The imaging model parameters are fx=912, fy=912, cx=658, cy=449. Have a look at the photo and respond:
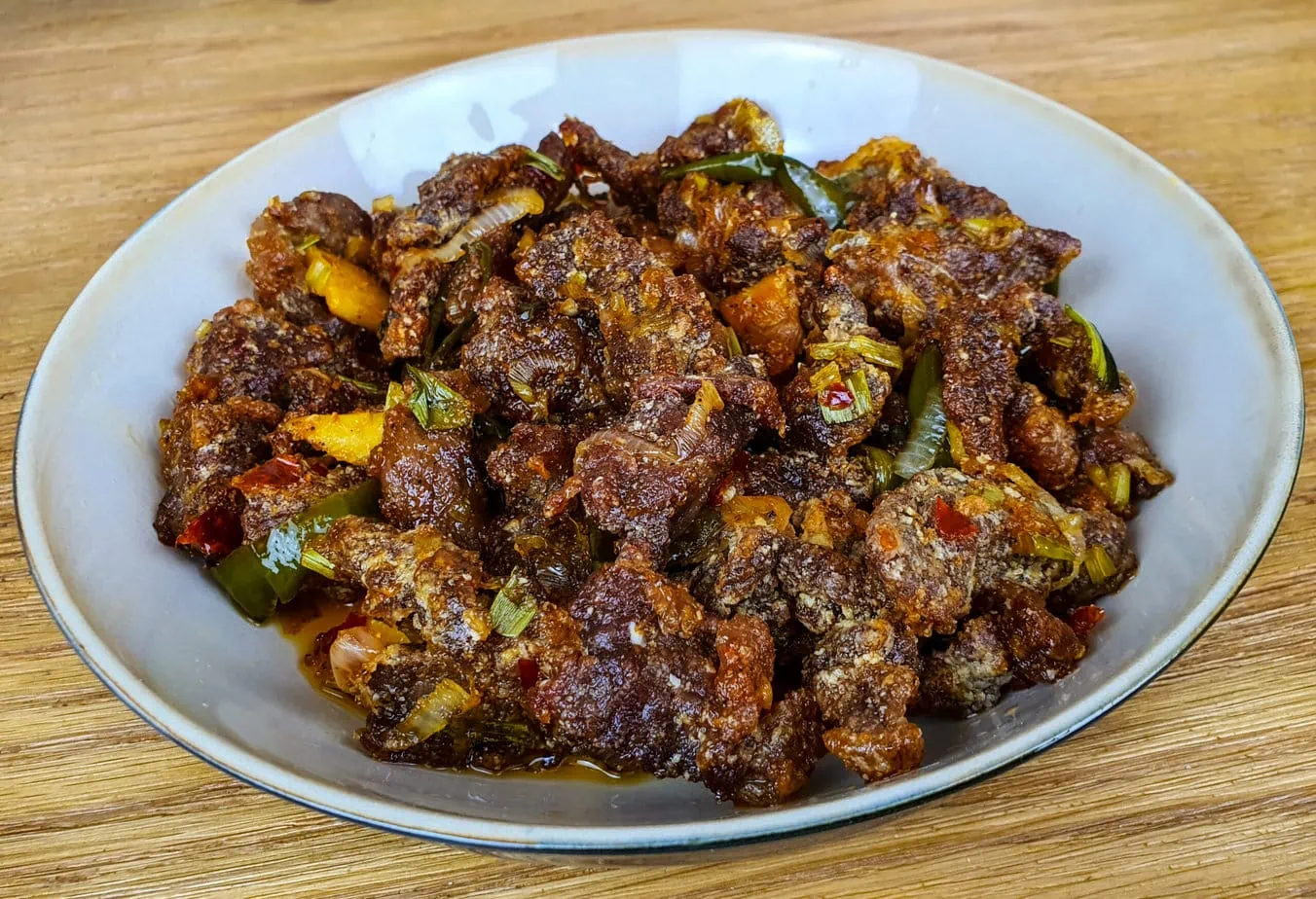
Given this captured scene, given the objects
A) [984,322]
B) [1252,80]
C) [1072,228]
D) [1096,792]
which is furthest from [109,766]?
[1252,80]

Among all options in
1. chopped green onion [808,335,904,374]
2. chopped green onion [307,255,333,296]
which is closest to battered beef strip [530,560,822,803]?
chopped green onion [808,335,904,374]

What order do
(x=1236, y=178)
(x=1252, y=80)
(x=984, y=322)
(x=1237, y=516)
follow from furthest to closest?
(x=1252, y=80) < (x=1236, y=178) < (x=984, y=322) < (x=1237, y=516)

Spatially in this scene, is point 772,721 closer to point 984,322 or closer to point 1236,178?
point 984,322

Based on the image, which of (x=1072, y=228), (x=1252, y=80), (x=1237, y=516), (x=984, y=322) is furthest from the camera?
(x=1252, y=80)

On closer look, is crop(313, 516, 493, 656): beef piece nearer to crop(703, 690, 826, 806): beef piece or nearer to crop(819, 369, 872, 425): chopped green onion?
crop(703, 690, 826, 806): beef piece

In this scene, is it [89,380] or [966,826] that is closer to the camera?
[966,826]

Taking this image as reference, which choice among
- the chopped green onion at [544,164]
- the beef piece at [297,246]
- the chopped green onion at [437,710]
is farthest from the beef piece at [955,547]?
the beef piece at [297,246]
